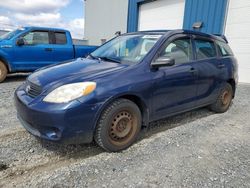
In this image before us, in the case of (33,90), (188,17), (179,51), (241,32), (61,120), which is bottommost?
(61,120)

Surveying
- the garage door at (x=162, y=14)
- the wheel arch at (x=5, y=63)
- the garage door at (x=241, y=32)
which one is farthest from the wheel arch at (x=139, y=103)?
the garage door at (x=162, y=14)

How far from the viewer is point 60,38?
8.20 meters

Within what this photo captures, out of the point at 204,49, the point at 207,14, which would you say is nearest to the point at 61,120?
the point at 204,49

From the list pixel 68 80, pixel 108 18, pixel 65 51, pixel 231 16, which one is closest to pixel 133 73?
pixel 68 80

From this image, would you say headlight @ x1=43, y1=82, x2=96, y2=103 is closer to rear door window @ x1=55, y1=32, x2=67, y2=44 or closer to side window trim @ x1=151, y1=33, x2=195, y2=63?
side window trim @ x1=151, y1=33, x2=195, y2=63

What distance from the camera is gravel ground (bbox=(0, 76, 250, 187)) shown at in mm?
2439

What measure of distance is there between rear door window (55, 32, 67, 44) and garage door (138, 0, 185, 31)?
5.30 meters

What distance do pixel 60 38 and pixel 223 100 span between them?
589cm

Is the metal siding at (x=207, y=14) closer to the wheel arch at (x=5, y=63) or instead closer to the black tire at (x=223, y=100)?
the black tire at (x=223, y=100)

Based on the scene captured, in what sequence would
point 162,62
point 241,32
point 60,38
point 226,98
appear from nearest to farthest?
point 162,62
point 226,98
point 60,38
point 241,32

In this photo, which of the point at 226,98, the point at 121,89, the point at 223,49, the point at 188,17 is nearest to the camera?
the point at 121,89

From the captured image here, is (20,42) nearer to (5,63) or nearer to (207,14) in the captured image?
(5,63)

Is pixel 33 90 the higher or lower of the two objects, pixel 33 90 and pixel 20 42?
the lower

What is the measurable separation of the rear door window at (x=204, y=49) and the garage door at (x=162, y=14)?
6.52m
